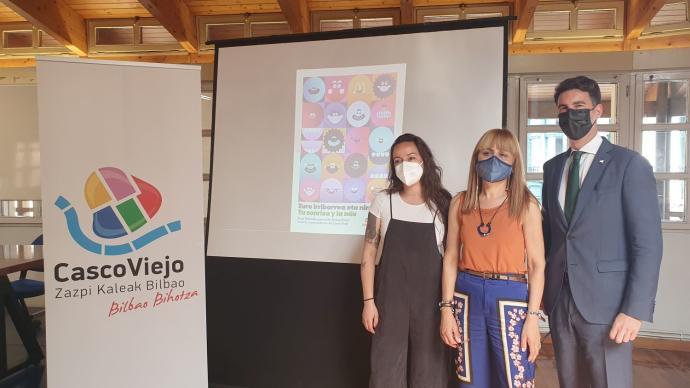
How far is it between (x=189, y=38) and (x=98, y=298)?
2.92 metres

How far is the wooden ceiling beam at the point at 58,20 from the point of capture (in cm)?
347

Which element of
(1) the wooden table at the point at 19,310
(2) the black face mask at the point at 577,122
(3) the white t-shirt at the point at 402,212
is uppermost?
(2) the black face mask at the point at 577,122

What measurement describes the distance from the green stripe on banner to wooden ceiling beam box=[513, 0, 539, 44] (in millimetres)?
3217

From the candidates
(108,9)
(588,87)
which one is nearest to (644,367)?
(588,87)

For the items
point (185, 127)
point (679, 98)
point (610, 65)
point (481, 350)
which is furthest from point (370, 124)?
point (679, 98)

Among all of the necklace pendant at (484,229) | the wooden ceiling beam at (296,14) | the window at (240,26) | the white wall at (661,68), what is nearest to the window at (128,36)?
the window at (240,26)

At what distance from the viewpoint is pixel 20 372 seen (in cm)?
294

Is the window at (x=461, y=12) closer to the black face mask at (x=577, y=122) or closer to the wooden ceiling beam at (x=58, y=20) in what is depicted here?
the black face mask at (x=577, y=122)

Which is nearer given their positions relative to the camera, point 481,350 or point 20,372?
point 481,350

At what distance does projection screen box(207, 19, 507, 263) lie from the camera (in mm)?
2334

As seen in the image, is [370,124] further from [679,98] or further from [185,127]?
[679,98]

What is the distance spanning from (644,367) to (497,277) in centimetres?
247

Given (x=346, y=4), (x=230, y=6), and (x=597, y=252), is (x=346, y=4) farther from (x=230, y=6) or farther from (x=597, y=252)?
(x=597, y=252)

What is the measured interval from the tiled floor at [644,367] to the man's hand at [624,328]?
1.52 m
